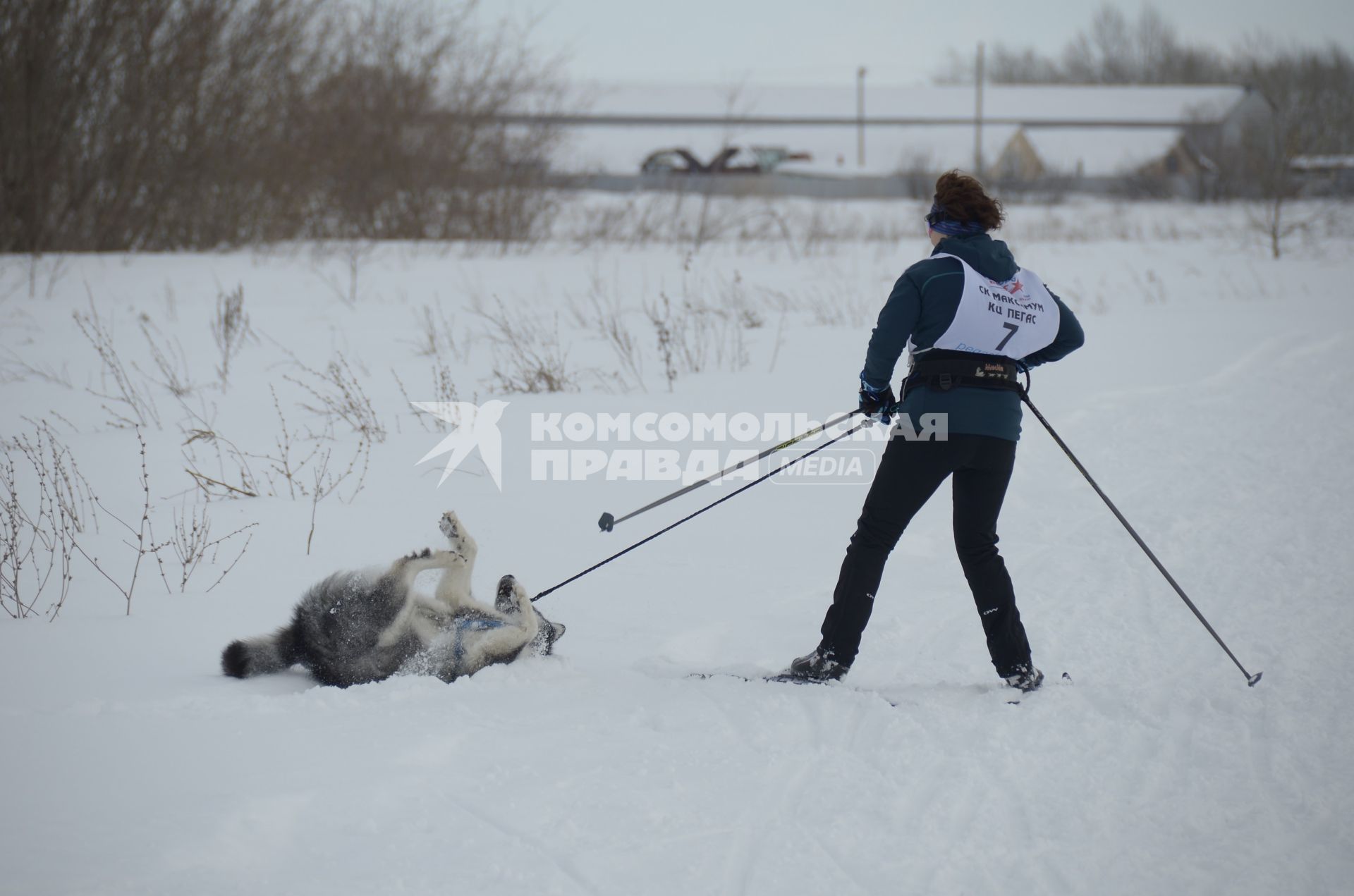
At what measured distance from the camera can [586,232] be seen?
18438 millimetres

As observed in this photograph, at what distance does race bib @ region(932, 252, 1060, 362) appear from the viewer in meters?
3.48

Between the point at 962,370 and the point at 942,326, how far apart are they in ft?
0.60

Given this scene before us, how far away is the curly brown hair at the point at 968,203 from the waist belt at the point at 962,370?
48cm

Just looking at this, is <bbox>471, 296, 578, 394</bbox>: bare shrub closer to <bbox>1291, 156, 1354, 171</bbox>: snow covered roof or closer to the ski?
the ski

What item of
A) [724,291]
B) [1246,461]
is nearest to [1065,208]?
[724,291]

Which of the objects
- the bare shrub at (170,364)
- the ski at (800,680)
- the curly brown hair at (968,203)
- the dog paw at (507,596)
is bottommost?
the ski at (800,680)

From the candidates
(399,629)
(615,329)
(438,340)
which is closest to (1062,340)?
(399,629)

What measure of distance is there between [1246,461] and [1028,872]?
5.41 metres

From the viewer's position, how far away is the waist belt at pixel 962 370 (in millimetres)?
3557

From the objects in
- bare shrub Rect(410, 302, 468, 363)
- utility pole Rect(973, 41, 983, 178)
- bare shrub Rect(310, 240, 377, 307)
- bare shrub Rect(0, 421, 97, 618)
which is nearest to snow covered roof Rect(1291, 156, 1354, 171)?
utility pole Rect(973, 41, 983, 178)

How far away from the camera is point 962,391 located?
355 centimetres

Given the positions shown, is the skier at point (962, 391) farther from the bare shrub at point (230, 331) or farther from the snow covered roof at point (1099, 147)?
the snow covered roof at point (1099, 147)

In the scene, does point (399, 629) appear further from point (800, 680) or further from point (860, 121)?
point (860, 121)

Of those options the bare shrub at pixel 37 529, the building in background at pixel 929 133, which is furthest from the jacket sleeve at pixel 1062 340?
the building in background at pixel 929 133
